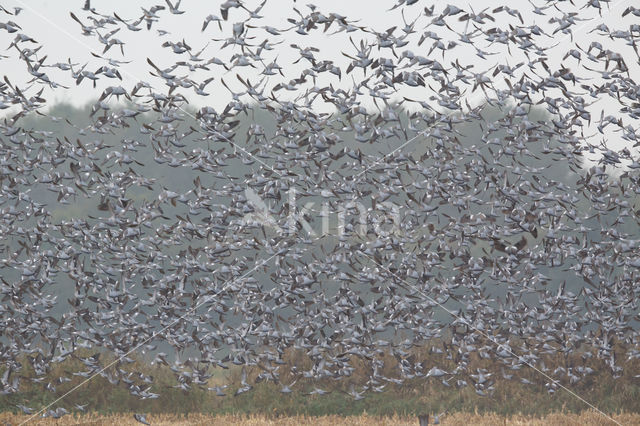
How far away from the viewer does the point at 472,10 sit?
15.0 meters

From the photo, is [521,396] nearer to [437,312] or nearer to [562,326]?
[562,326]

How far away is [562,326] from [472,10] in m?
7.45

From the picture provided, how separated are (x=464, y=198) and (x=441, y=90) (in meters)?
2.43

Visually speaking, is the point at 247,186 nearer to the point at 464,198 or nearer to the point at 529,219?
the point at 464,198

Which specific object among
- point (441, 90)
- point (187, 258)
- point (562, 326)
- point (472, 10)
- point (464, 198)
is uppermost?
point (472, 10)

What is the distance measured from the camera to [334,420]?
49.2 feet

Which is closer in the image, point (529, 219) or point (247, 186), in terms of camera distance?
point (529, 219)

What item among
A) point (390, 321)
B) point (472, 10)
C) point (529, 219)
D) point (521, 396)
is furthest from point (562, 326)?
point (472, 10)

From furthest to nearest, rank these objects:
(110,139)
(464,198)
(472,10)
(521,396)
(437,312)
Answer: (110,139) → (437,312) → (521,396) → (464,198) → (472,10)

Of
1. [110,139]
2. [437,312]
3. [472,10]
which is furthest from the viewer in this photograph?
[110,139]

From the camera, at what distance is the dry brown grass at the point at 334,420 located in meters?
14.8

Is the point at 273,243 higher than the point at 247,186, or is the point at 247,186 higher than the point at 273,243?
the point at 247,186

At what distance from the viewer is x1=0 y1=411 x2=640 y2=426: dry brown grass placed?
14797mm

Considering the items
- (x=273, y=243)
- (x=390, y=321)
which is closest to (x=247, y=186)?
(x=273, y=243)
